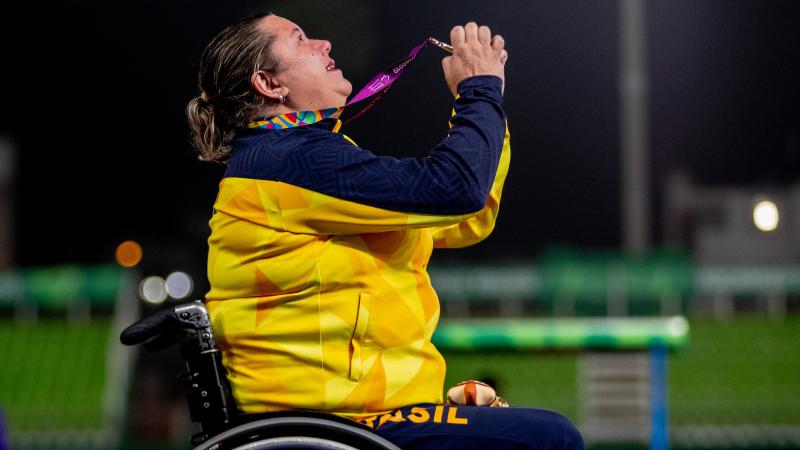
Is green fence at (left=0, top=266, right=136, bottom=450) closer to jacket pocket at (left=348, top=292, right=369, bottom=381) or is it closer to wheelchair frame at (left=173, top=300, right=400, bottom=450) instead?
wheelchair frame at (left=173, top=300, right=400, bottom=450)

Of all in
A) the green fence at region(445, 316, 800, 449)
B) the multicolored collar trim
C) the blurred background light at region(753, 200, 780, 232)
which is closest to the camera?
the multicolored collar trim

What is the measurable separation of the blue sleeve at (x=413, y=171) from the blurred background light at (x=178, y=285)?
21.6 feet

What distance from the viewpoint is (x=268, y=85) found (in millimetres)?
1461

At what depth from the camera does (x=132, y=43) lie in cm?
1147

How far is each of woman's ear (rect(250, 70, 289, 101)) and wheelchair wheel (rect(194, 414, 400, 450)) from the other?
16.5 inches

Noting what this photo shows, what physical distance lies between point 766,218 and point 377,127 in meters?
3.82

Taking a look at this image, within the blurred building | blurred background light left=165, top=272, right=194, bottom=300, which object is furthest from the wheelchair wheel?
the blurred building

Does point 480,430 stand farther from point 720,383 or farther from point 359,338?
point 720,383

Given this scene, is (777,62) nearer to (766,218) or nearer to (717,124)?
(717,124)

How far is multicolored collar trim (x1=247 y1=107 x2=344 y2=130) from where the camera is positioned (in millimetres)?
1419

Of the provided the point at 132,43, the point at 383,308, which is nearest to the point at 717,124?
the point at 132,43

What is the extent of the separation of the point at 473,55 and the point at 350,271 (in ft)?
1.05

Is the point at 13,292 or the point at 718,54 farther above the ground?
the point at 718,54

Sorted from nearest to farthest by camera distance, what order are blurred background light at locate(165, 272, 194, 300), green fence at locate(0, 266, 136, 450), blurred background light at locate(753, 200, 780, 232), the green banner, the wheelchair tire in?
the wheelchair tire, blurred background light at locate(753, 200, 780, 232), blurred background light at locate(165, 272, 194, 300), green fence at locate(0, 266, 136, 450), the green banner
